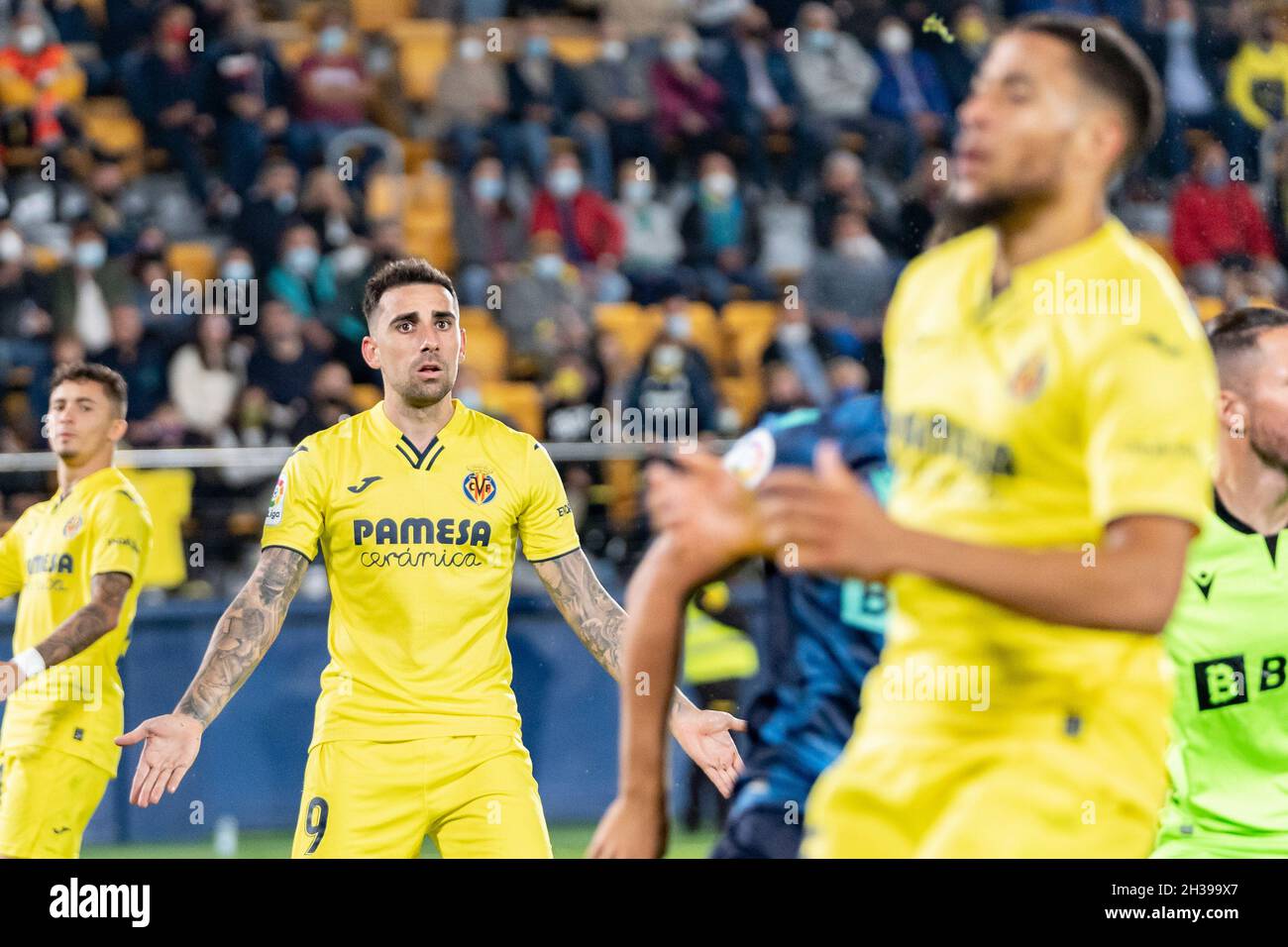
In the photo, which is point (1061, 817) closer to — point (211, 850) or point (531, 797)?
point (531, 797)

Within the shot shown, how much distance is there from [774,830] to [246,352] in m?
5.98

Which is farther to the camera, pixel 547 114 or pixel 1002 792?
pixel 547 114

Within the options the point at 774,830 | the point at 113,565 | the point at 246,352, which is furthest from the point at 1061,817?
the point at 246,352

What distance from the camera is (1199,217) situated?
10.1m

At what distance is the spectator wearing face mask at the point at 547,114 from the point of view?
35.6 feet

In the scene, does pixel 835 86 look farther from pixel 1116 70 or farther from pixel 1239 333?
pixel 1116 70

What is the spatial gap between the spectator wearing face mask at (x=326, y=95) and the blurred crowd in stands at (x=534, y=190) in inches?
0.8

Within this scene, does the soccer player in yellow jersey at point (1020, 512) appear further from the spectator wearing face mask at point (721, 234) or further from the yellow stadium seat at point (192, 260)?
the yellow stadium seat at point (192, 260)

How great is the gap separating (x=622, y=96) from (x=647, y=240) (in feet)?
4.17

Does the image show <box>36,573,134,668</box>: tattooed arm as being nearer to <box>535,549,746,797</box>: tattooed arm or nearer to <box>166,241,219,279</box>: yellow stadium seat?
<box>535,549,746,797</box>: tattooed arm

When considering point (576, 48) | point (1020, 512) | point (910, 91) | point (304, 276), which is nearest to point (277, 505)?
point (1020, 512)

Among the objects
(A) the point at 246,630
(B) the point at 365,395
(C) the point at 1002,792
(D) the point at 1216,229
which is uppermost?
(D) the point at 1216,229

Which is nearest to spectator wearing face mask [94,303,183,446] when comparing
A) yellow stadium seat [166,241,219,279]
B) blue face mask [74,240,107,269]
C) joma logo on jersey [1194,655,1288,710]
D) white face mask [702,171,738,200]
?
blue face mask [74,240,107,269]

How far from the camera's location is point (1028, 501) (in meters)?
2.79
